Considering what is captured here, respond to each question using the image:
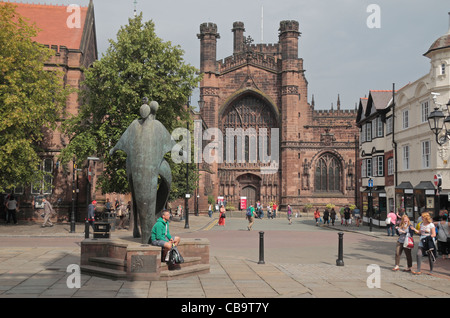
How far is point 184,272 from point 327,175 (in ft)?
161

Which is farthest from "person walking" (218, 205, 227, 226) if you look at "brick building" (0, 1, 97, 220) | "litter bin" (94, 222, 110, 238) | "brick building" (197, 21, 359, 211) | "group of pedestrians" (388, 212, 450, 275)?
"brick building" (197, 21, 359, 211)

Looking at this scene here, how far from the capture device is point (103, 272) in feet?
32.3

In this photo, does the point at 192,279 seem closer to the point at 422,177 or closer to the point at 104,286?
the point at 104,286

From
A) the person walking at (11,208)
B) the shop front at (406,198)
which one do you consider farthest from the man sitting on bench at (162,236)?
the person walking at (11,208)

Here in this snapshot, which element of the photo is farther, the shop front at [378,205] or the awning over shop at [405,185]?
the shop front at [378,205]

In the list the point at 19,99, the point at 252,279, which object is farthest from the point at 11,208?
the point at 252,279

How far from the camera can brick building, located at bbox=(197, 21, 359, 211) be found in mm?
55500

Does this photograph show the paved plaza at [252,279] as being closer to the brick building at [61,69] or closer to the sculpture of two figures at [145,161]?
the sculpture of two figures at [145,161]

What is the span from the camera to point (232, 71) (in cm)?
5809

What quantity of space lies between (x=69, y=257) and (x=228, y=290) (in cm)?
682

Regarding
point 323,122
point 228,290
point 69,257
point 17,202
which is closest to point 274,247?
point 69,257

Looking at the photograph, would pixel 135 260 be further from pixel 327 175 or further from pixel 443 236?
pixel 327 175

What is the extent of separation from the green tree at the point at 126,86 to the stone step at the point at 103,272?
13.3 metres

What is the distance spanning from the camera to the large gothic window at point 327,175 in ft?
186
